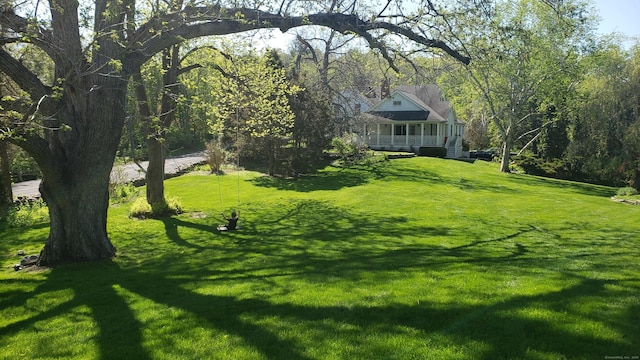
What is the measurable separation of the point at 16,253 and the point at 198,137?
41.3m

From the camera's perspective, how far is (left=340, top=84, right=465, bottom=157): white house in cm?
4203

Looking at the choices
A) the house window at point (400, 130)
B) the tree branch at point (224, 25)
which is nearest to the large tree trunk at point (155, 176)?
the tree branch at point (224, 25)

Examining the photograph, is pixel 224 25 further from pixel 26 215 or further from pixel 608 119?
pixel 608 119

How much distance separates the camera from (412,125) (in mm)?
44656

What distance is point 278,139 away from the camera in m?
23.7

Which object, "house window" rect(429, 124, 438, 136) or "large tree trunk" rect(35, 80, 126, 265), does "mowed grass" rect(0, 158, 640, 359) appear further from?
"house window" rect(429, 124, 438, 136)

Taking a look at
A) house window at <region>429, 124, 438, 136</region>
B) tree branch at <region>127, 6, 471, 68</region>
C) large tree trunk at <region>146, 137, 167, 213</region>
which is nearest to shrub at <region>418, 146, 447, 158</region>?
house window at <region>429, 124, 438, 136</region>

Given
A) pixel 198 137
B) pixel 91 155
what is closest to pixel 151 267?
pixel 91 155

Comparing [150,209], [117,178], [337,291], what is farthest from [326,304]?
[117,178]

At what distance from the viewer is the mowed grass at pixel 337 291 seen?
4.20 m

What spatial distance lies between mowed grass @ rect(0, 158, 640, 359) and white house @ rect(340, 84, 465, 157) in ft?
95.1

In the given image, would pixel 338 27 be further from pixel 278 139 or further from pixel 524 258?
pixel 278 139

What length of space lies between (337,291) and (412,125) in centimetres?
4052

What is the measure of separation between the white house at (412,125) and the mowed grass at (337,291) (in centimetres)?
2899
